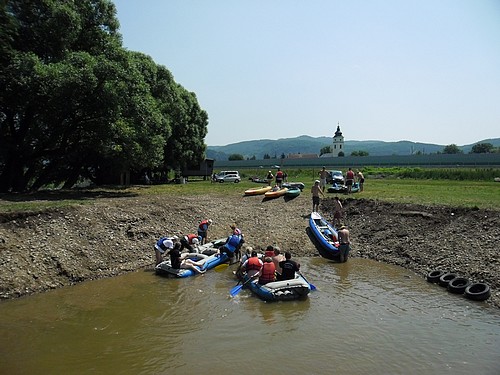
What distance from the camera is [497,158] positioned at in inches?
2325

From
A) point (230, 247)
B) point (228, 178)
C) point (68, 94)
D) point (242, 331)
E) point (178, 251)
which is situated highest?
point (68, 94)

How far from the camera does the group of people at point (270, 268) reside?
13.0 m

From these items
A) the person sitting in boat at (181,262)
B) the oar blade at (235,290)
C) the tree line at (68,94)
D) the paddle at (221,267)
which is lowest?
the paddle at (221,267)

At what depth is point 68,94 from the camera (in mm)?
20844

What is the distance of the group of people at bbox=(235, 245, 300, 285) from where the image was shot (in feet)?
42.8

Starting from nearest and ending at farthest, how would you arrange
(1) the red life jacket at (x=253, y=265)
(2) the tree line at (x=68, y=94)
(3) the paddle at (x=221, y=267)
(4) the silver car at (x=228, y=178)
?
(1) the red life jacket at (x=253, y=265), (3) the paddle at (x=221, y=267), (2) the tree line at (x=68, y=94), (4) the silver car at (x=228, y=178)

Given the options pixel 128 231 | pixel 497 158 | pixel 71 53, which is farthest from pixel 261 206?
pixel 497 158

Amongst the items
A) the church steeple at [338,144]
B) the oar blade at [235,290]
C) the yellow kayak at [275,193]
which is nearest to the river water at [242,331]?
the oar blade at [235,290]

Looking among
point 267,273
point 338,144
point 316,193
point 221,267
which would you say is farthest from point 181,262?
point 338,144

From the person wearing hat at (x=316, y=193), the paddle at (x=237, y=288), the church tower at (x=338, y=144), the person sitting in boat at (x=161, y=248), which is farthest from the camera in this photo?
the church tower at (x=338, y=144)

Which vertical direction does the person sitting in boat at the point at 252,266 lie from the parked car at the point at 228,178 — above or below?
below

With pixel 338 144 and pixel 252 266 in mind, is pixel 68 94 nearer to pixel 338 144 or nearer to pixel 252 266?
pixel 252 266

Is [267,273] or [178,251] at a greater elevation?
[178,251]

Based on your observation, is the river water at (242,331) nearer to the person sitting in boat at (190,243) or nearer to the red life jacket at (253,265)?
the red life jacket at (253,265)
